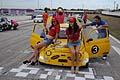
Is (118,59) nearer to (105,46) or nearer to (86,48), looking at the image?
(105,46)

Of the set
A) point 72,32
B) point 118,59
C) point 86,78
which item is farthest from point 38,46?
point 118,59

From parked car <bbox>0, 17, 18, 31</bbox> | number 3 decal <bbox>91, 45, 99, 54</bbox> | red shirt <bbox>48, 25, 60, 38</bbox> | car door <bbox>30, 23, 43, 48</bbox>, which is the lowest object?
parked car <bbox>0, 17, 18, 31</bbox>

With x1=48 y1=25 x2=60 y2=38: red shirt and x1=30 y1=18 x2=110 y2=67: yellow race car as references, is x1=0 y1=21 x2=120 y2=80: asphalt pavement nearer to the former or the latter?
x1=30 y1=18 x2=110 y2=67: yellow race car

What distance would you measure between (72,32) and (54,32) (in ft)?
2.88

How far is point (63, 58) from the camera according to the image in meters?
9.02

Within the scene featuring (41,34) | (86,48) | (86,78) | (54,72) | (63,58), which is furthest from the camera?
(41,34)

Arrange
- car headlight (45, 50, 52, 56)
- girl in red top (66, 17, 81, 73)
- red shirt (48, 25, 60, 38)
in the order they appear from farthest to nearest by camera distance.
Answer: red shirt (48, 25, 60, 38)
car headlight (45, 50, 52, 56)
girl in red top (66, 17, 81, 73)

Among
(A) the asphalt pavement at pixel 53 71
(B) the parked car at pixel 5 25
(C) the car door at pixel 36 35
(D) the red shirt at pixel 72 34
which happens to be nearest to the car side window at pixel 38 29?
(C) the car door at pixel 36 35

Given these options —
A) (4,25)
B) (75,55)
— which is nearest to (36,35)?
(75,55)

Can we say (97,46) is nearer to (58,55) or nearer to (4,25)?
(58,55)

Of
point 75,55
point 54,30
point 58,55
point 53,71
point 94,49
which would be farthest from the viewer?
point 94,49

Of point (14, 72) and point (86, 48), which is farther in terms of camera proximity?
point (86, 48)

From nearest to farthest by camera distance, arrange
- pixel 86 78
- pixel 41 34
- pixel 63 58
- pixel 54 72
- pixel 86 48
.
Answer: pixel 86 78
pixel 54 72
pixel 63 58
pixel 86 48
pixel 41 34

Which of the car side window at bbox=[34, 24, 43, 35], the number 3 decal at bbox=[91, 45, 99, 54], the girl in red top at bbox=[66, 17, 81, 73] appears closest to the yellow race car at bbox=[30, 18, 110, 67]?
the number 3 decal at bbox=[91, 45, 99, 54]
